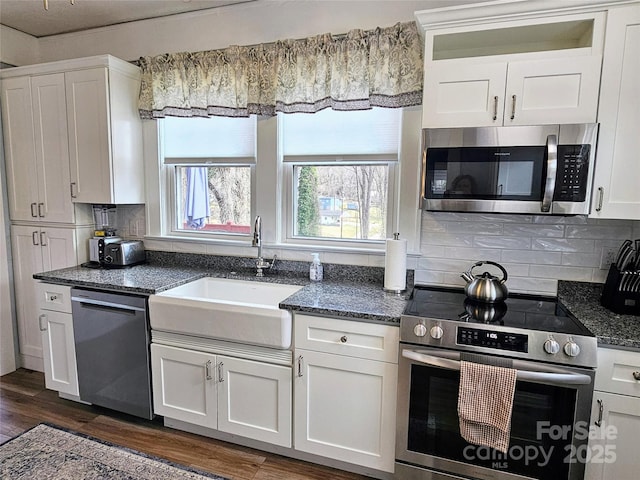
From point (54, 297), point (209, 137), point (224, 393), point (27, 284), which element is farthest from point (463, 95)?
point (27, 284)

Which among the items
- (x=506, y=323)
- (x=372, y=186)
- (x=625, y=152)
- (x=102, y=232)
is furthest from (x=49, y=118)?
(x=625, y=152)

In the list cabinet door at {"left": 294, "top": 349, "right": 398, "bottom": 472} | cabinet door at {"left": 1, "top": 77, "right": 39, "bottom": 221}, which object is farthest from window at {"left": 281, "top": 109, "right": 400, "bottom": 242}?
cabinet door at {"left": 1, "top": 77, "right": 39, "bottom": 221}

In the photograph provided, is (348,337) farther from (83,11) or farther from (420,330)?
(83,11)

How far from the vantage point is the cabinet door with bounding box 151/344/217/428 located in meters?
2.24

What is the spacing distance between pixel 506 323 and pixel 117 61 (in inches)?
114

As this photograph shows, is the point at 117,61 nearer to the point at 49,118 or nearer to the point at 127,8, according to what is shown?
the point at 127,8

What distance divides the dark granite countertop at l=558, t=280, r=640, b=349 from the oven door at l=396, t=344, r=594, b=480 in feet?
0.56

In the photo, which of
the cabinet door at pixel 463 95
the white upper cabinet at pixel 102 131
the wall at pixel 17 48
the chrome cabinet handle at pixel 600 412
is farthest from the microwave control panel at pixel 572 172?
the wall at pixel 17 48

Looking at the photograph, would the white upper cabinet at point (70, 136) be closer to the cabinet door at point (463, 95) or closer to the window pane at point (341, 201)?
the window pane at point (341, 201)

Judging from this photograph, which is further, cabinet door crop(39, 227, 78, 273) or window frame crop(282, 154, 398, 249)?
cabinet door crop(39, 227, 78, 273)

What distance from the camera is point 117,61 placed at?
268 centimetres

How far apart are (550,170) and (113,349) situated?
263 centimetres

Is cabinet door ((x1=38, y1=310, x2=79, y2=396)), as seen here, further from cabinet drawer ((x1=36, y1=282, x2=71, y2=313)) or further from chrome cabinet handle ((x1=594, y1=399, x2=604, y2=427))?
chrome cabinet handle ((x1=594, y1=399, x2=604, y2=427))

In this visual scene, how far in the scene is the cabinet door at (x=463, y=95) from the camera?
6.18 ft
